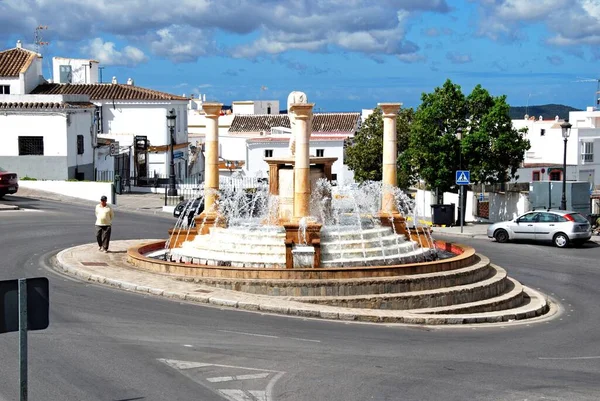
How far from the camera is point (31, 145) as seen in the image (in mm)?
45469

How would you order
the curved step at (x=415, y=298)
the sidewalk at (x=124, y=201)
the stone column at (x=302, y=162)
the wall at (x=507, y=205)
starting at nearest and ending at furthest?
the curved step at (x=415, y=298) → the stone column at (x=302, y=162) → the sidewalk at (x=124, y=201) → the wall at (x=507, y=205)

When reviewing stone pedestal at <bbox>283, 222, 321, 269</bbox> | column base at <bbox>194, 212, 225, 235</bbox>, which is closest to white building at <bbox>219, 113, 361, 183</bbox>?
column base at <bbox>194, 212, 225, 235</bbox>

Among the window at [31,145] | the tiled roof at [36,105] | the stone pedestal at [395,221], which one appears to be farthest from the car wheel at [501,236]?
the window at [31,145]

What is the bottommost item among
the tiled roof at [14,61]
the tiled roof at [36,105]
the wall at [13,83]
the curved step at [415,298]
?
the curved step at [415,298]

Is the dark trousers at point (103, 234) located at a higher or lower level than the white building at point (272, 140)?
lower

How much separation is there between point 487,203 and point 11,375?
1222 inches

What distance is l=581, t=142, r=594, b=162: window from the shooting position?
2734 inches

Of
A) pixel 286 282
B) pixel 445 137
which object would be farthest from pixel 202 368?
pixel 445 137

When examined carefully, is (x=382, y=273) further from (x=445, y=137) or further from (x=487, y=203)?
(x=487, y=203)

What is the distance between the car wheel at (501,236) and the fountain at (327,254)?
8.11m

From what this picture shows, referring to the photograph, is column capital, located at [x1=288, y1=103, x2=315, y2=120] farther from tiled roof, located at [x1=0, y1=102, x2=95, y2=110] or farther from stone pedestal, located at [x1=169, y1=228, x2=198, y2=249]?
tiled roof, located at [x1=0, y1=102, x2=95, y2=110]

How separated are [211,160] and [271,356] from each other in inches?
432

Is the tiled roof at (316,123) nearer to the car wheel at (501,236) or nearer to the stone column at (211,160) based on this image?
the car wheel at (501,236)

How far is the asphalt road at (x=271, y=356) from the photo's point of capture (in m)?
11.9
